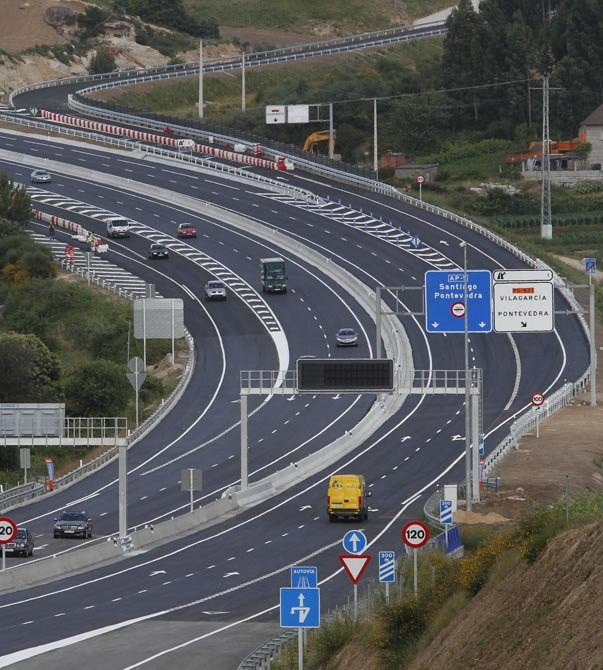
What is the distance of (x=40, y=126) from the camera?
18112 cm

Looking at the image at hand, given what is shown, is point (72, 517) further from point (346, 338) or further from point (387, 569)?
point (346, 338)

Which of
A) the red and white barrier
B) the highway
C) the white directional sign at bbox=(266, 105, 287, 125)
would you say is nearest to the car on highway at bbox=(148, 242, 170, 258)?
the highway

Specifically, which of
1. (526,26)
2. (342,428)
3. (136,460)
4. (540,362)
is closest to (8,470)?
(136,460)

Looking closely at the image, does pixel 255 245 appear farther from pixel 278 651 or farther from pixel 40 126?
pixel 278 651

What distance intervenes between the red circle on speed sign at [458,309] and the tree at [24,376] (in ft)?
103

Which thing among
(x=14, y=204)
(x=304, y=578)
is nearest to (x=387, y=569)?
(x=304, y=578)

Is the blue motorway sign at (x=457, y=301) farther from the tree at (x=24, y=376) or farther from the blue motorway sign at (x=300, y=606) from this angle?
the blue motorway sign at (x=300, y=606)

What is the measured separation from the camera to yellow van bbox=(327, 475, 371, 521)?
72.7 meters

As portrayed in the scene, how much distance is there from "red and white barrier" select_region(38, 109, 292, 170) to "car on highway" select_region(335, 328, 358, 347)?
55.5 metres

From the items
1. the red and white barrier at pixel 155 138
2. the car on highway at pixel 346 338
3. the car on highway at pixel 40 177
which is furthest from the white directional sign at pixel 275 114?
the car on highway at pixel 346 338

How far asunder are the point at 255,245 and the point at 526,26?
6535 cm

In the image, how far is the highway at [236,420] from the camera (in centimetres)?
5278

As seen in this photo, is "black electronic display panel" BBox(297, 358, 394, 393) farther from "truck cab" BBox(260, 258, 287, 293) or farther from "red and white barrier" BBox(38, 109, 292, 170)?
"red and white barrier" BBox(38, 109, 292, 170)

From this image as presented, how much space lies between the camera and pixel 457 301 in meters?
82.8
